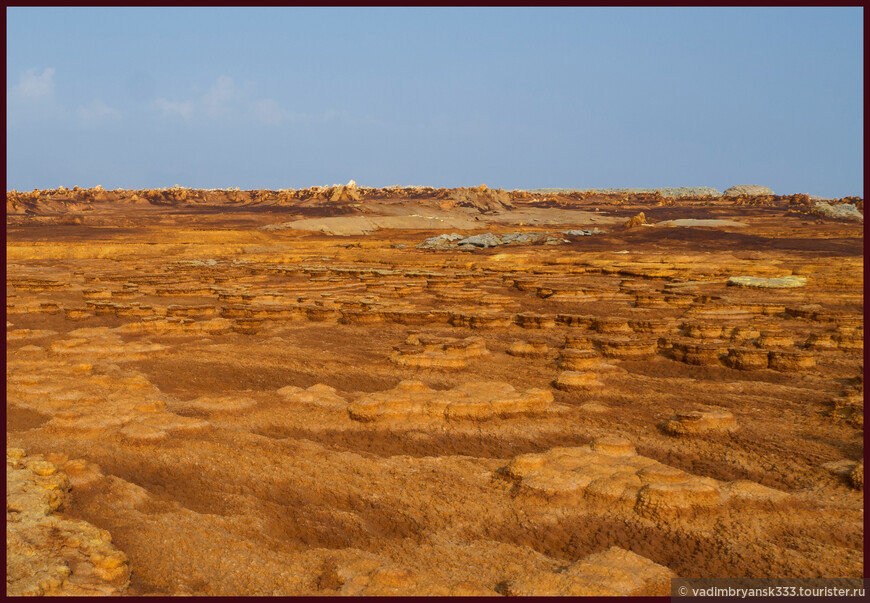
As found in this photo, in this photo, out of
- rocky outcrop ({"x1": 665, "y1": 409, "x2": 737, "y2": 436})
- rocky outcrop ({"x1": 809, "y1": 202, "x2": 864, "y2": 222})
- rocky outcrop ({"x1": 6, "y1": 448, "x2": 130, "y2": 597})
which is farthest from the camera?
rocky outcrop ({"x1": 809, "y1": 202, "x2": 864, "y2": 222})

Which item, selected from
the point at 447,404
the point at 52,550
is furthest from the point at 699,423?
the point at 52,550

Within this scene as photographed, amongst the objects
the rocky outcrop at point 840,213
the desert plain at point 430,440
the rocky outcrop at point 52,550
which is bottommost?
the desert plain at point 430,440

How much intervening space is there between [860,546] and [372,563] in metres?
3.70

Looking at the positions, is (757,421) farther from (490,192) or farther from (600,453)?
(490,192)

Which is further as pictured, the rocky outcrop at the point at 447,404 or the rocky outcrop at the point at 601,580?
the rocky outcrop at the point at 447,404

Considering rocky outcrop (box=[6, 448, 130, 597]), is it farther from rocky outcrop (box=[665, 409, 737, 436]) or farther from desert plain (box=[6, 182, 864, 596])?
rocky outcrop (box=[665, 409, 737, 436])

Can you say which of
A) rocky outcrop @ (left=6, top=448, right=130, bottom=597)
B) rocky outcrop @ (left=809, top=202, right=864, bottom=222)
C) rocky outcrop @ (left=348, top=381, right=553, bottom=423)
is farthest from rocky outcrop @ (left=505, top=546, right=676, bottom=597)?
rocky outcrop @ (left=809, top=202, right=864, bottom=222)

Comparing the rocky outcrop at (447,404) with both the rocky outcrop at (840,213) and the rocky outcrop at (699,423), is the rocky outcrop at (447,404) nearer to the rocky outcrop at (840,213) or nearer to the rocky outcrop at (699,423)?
the rocky outcrop at (699,423)

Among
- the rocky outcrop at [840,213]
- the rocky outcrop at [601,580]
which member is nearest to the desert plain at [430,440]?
the rocky outcrop at [601,580]

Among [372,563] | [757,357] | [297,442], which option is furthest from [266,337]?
[372,563]

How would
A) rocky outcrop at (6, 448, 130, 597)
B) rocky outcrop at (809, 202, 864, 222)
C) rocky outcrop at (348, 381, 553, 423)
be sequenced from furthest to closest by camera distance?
rocky outcrop at (809, 202, 864, 222) < rocky outcrop at (348, 381, 553, 423) < rocky outcrop at (6, 448, 130, 597)

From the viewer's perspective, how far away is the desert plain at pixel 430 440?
5.28m

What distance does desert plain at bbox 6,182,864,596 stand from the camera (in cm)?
528

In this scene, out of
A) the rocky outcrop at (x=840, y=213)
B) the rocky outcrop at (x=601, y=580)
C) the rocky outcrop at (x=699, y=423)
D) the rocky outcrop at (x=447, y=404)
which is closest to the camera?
the rocky outcrop at (x=601, y=580)
